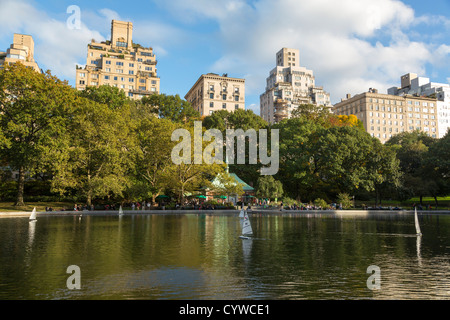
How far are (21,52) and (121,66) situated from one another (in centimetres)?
3999

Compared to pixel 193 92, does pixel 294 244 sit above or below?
below

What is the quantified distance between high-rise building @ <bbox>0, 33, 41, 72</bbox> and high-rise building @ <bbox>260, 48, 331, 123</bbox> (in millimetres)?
102513

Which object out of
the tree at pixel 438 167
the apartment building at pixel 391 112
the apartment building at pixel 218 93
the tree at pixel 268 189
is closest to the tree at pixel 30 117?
the tree at pixel 268 189

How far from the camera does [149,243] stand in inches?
794

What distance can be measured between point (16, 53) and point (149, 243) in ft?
460

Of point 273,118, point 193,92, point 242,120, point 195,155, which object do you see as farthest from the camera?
point 273,118

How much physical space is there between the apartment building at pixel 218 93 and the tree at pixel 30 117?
259ft

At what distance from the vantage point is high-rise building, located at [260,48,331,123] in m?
161

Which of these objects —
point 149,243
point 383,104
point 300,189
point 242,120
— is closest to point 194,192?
point 300,189

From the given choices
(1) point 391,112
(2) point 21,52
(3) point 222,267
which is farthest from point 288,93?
(3) point 222,267

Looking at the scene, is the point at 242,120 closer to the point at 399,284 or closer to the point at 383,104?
the point at 399,284

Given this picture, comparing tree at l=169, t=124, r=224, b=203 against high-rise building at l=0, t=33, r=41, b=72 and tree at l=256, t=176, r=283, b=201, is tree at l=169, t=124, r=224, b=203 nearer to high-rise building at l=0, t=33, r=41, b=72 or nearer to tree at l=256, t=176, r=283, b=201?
tree at l=256, t=176, r=283, b=201

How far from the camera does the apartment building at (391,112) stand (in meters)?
153

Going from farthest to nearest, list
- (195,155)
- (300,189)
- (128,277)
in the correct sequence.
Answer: (300,189) < (195,155) < (128,277)
